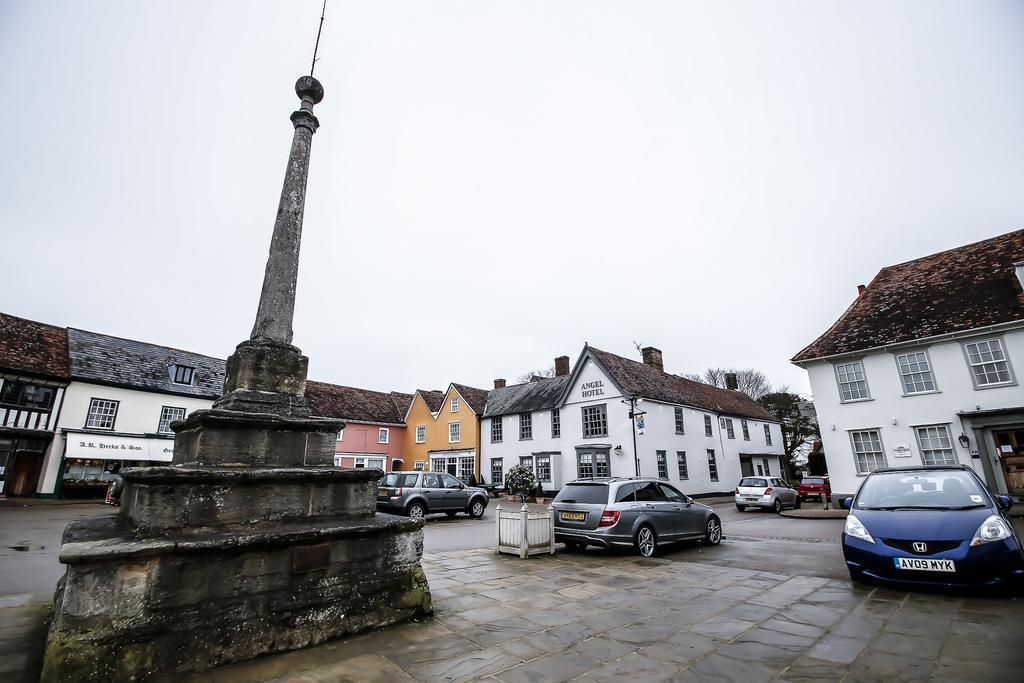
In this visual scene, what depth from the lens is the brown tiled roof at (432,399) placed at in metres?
37.2

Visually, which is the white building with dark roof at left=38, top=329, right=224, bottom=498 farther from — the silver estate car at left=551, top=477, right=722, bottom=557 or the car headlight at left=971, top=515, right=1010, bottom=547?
the car headlight at left=971, top=515, right=1010, bottom=547

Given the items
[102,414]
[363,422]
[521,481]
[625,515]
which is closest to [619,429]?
[521,481]

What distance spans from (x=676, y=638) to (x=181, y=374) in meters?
32.3

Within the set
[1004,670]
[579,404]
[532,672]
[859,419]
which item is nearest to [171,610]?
[532,672]

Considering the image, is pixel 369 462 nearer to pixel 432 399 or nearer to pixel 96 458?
pixel 432 399

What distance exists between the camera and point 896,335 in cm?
1758

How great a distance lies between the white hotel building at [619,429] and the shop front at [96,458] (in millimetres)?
18983

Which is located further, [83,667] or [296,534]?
[296,534]

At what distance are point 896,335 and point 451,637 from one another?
785 inches

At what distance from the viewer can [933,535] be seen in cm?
583

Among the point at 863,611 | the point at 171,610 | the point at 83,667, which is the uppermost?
the point at 171,610

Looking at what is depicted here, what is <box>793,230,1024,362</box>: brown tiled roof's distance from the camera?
1634 centimetres

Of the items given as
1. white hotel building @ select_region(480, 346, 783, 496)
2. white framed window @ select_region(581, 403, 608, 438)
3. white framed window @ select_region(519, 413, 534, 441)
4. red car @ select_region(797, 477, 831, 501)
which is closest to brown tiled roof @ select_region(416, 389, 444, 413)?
white hotel building @ select_region(480, 346, 783, 496)

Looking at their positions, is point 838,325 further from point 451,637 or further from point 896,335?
point 451,637
